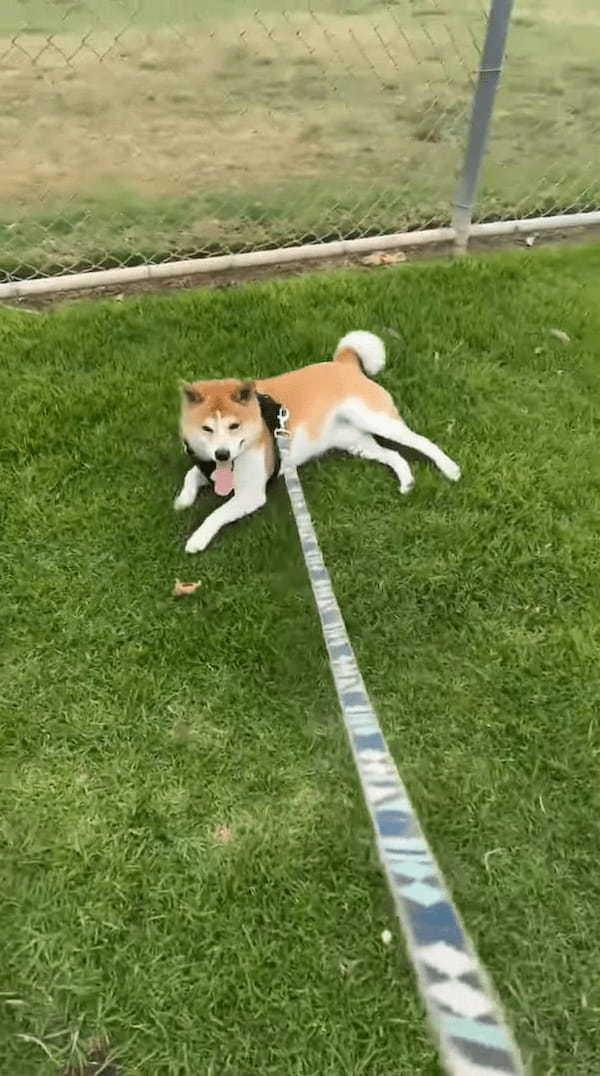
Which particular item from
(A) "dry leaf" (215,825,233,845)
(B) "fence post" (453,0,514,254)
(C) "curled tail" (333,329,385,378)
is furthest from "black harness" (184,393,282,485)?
(B) "fence post" (453,0,514,254)

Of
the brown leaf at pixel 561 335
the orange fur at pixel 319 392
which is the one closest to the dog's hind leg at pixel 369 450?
the orange fur at pixel 319 392

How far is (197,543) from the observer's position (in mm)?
2436

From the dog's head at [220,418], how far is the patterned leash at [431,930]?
94 cm

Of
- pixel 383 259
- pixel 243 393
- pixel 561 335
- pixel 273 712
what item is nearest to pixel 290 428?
pixel 243 393

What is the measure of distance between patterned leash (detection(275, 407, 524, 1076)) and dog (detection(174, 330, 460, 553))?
1.00 metres

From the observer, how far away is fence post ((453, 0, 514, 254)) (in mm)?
3391

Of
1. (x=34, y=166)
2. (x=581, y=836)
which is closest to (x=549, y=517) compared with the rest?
(x=581, y=836)

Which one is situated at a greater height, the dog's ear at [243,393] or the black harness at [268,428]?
the dog's ear at [243,393]

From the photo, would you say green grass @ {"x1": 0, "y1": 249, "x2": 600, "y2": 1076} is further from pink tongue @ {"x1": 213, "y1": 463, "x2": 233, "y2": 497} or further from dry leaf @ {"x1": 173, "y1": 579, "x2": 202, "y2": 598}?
pink tongue @ {"x1": 213, "y1": 463, "x2": 233, "y2": 497}

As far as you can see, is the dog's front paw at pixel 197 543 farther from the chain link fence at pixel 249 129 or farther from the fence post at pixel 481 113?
the fence post at pixel 481 113

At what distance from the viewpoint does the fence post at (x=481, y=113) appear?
3391mm

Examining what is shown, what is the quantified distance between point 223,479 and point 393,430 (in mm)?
597

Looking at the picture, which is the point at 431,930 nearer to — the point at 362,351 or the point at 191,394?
the point at 191,394

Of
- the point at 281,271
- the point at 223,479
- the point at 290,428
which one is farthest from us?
the point at 281,271
